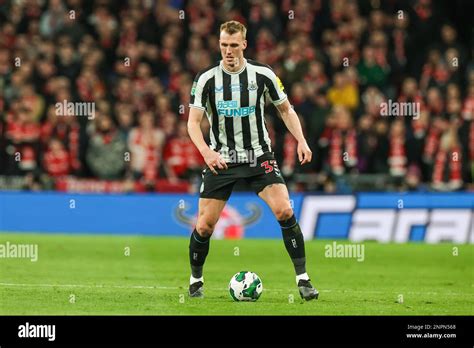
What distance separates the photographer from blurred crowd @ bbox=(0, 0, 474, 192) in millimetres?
20328

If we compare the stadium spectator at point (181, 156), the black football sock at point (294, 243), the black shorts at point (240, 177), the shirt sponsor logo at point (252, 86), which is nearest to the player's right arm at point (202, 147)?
the black shorts at point (240, 177)

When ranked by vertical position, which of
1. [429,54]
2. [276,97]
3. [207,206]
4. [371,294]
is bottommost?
[371,294]

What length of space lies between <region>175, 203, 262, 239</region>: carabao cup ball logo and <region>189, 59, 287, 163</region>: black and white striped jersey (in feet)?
25.4

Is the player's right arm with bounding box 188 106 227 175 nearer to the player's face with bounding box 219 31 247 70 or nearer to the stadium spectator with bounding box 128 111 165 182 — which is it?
the player's face with bounding box 219 31 247 70

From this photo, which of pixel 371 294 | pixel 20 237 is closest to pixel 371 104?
pixel 20 237

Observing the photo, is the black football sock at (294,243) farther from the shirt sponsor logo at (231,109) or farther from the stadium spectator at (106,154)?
the stadium spectator at (106,154)

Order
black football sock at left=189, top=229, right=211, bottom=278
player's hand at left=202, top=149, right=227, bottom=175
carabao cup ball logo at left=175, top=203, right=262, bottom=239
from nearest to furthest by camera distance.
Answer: player's hand at left=202, top=149, right=227, bottom=175 → black football sock at left=189, top=229, right=211, bottom=278 → carabao cup ball logo at left=175, top=203, right=262, bottom=239

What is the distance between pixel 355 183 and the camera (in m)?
19.8

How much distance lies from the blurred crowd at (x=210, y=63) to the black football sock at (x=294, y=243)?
8.78 meters

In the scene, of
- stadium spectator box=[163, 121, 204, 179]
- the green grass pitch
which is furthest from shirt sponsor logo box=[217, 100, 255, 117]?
stadium spectator box=[163, 121, 204, 179]

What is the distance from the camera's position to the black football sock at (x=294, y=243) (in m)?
11.0

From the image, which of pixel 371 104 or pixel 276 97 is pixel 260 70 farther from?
A: pixel 371 104

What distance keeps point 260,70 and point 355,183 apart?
9003 millimetres

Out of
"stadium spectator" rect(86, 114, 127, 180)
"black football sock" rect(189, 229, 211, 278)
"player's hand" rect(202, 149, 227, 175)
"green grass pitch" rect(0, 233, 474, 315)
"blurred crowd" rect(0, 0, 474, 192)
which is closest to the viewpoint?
"player's hand" rect(202, 149, 227, 175)
